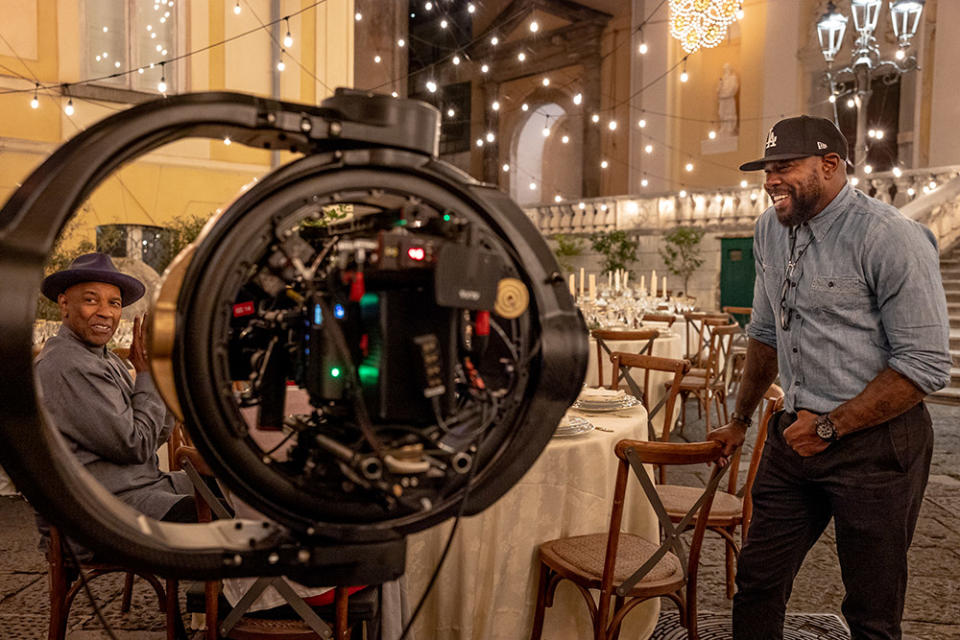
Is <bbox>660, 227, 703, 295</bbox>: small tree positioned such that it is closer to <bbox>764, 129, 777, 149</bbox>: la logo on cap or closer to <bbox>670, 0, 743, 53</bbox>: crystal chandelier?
<bbox>670, 0, 743, 53</bbox>: crystal chandelier

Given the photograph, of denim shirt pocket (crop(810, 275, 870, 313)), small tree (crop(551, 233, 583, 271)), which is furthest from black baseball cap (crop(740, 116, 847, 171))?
small tree (crop(551, 233, 583, 271))

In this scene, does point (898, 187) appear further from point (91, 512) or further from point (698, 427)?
point (91, 512)

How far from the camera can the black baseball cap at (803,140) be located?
180 centimetres

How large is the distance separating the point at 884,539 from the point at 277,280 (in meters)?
1.60

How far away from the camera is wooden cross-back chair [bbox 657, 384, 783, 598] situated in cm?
246

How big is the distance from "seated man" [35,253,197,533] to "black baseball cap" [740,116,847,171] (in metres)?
1.78

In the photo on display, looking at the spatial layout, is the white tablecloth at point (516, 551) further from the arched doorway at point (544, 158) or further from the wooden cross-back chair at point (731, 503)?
the arched doorway at point (544, 158)

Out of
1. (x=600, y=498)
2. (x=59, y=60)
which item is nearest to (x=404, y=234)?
(x=600, y=498)

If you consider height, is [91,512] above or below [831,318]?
below

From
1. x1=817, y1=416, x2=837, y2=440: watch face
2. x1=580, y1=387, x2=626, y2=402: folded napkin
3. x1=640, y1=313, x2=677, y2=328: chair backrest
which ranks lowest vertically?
x1=580, y1=387, x2=626, y2=402: folded napkin

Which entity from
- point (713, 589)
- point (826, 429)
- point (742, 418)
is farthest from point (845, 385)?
point (713, 589)

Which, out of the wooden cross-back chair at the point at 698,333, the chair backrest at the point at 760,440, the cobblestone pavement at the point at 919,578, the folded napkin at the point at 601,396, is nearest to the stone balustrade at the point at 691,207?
the wooden cross-back chair at the point at 698,333

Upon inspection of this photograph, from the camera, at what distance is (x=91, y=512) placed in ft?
2.06

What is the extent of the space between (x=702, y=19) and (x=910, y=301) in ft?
29.5
